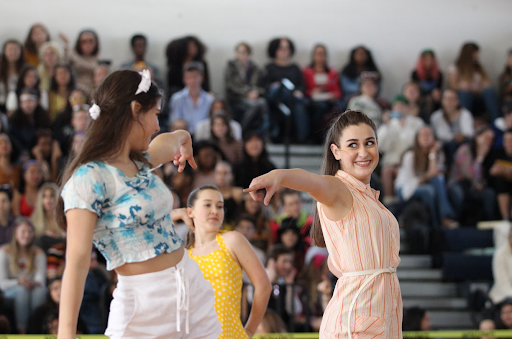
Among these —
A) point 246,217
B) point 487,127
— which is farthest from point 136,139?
point 487,127

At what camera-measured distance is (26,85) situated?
25.3ft

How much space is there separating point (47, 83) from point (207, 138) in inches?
87.8

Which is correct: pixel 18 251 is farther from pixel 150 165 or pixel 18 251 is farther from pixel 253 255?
pixel 150 165

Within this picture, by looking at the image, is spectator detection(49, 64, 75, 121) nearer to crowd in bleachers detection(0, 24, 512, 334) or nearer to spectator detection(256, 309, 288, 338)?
crowd in bleachers detection(0, 24, 512, 334)

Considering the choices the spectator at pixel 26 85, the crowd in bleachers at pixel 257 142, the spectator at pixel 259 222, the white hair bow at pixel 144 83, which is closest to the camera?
the white hair bow at pixel 144 83

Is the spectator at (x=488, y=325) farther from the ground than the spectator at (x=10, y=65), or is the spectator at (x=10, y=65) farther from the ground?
the spectator at (x=10, y=65)

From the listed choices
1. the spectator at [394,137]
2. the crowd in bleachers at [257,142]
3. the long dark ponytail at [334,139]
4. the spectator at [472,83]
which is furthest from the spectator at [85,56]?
the long dark ponytail at [334,139]

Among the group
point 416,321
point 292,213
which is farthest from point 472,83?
point 416,321

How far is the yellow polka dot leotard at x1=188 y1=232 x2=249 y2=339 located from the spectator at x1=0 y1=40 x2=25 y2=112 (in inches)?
218

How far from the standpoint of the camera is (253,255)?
3410 mm

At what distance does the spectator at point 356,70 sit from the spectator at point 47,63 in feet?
11.7

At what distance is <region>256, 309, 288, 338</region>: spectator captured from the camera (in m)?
5.18

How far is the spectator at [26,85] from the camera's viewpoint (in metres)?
7.70

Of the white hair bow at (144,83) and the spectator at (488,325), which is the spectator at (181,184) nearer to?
the spectator at (488,325)
